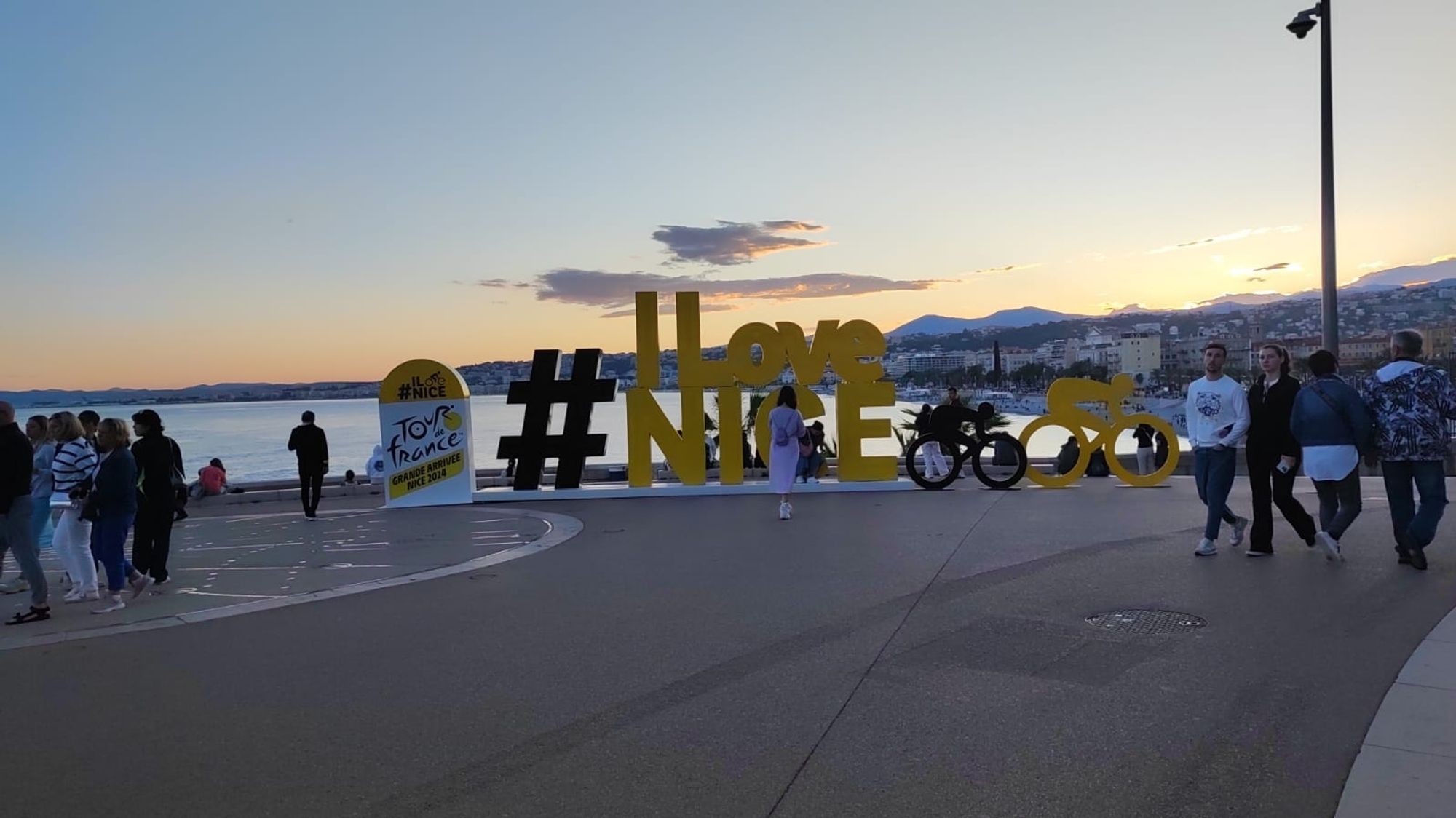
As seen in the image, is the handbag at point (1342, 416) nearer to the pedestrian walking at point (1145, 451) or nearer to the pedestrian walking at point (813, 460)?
the pedestrian walking at point (813, 460)

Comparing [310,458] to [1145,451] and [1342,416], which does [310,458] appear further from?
[1145,451]

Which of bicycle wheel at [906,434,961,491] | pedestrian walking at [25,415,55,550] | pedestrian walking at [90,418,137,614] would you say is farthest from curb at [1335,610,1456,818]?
bicycle wheel at [906,434,961,491]

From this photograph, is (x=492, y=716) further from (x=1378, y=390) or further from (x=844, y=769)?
(x=1378, y=390)

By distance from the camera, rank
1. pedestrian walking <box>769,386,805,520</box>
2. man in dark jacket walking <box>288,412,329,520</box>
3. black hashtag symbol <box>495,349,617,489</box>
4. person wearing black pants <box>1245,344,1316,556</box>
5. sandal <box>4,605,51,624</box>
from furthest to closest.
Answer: black hashtag symbol <box>495,349,617,489</box>, man in dark jacket walking <box>288,412,329,520</box>, pedestrian walking <box>769,386,805,520</box>, person wearing black pants <box>1245,344,1316,556</box>, sandal <box>4,605,51,624</box>

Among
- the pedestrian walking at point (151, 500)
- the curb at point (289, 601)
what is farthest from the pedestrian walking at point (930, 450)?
the pedestrian walking at point (151, 500)

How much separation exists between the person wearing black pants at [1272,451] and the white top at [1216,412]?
19 centimetres

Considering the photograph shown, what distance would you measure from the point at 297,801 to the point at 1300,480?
16.2 m

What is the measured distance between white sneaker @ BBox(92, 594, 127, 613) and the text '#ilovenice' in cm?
799

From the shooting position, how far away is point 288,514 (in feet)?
54.3

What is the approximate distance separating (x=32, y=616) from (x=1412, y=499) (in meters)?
11.3

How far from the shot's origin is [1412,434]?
752 cm

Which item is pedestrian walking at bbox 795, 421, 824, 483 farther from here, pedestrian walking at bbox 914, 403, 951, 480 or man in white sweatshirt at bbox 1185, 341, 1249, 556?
man in white sweatshirt at bbox 1185, 341, 1249, 556

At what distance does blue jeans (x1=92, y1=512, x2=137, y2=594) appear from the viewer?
804 cm

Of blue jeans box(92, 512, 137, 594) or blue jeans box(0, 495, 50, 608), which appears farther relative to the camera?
blue jeans box(92, 512, 137, 594)
